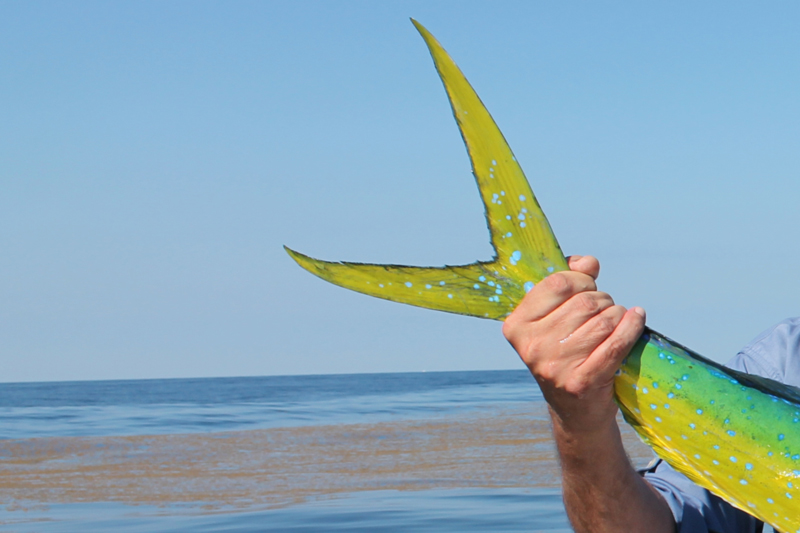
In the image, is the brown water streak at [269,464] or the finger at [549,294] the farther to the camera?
the brown water streak at [269,464]

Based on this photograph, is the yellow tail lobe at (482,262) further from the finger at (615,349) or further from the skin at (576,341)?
the finger at (615,349)

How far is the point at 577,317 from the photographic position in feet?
5.86

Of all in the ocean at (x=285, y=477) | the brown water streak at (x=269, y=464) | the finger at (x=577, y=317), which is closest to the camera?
the finger at (x=577, y=317)

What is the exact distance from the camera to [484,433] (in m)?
14.0

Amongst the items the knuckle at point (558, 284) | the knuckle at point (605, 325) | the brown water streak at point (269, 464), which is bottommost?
the brown water streak at point (269, 464)

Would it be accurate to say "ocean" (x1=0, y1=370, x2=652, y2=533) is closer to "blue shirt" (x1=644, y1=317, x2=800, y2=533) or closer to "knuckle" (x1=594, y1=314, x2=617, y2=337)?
"blue shirt" (x1=644, y1=317, x2=800, y2=533)

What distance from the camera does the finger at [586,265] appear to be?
77.3 inches

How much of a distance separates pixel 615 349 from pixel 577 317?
0.37 ft

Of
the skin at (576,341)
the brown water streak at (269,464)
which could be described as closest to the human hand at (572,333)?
the skin at (576,341)

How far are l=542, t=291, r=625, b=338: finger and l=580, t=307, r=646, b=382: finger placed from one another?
2 cm

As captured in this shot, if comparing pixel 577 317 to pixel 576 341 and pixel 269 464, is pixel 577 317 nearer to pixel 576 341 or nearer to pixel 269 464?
pixel 576 341

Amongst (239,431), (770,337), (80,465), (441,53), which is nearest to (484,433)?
(239,431)

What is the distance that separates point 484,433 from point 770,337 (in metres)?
11.8

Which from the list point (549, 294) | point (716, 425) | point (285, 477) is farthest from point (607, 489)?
point (285, 477)
